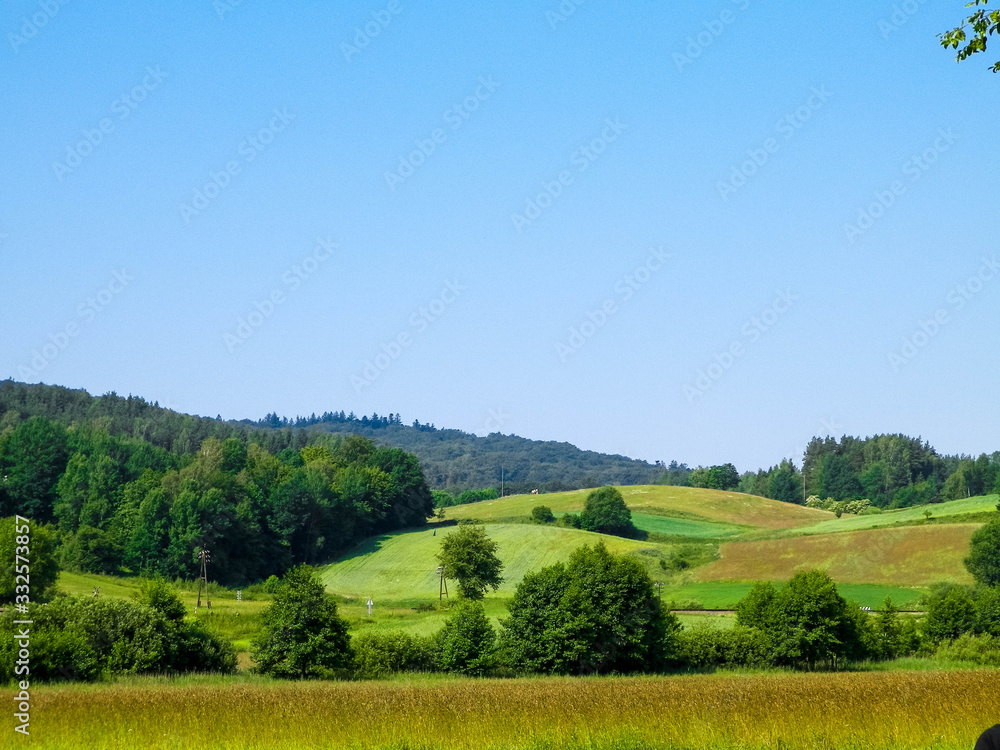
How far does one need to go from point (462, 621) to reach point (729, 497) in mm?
145562

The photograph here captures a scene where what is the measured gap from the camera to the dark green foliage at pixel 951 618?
5322 cm

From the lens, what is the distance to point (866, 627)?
51062 mm

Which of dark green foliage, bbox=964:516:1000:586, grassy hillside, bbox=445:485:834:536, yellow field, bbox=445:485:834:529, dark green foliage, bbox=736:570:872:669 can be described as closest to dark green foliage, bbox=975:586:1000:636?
dark green foliage, bbox=736:570:872:669

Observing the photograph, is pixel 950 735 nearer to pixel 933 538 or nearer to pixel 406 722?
pixel 406 722

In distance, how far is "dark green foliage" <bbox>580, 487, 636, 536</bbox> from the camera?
149 meters

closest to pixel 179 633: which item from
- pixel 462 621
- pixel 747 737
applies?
pixel 462 621

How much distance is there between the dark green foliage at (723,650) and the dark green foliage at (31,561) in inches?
1648

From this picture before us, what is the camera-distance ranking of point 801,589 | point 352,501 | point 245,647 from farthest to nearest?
point 352,501
point 245,647
point 801,589

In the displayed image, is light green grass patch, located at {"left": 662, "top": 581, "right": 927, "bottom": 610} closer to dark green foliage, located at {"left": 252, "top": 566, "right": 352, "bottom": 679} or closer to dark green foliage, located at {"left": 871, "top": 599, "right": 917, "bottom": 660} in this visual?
dark green foliage, located at {"left": 871, "top": 599, "right": 917, "bottom": 660}

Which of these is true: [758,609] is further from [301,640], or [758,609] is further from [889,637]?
[301,640]

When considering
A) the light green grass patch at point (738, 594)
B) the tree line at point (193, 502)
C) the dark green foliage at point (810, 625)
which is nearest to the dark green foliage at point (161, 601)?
the dark green foliage at point (810, 625)

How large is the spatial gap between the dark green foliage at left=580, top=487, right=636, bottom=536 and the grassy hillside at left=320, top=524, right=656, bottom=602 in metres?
14.4

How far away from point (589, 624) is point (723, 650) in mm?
7642

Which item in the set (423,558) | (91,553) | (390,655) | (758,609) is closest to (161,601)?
(390,655)
